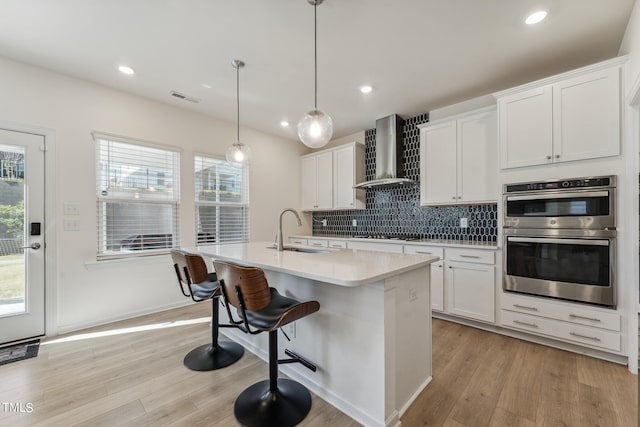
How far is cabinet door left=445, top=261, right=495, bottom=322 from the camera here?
9.20 ft

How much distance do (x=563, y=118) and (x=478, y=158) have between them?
840mm

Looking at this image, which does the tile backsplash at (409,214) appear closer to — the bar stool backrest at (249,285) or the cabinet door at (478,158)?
the cabinet door at (478,158)

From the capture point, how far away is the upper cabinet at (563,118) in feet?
7.23

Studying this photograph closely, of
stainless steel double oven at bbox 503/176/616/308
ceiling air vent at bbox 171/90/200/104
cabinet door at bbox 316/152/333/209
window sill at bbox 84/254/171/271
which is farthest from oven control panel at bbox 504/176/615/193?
window sill at bbox 84/254/171/271

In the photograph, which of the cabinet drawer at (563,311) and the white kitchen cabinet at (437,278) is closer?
the cabinet drawer at (563,311)

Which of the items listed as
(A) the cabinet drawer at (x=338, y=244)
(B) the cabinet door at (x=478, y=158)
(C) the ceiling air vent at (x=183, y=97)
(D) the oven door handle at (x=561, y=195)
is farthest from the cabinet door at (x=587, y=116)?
(C) the ceiling air vent at (x=183, y=97)

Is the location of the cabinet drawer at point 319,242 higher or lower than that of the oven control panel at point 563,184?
lower

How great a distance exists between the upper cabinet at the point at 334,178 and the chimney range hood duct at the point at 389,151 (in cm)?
43

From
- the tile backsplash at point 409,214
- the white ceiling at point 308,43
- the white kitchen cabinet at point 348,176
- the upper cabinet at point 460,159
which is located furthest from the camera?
the white kitchen cabinet at point 348,176

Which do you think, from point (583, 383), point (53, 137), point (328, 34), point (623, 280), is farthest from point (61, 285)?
point (623, 280)

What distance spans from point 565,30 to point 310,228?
14.6ft

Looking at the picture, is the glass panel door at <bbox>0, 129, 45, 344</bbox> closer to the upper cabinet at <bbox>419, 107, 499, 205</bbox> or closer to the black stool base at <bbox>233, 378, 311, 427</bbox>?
the black stool base at <bbox>233, 378, 311, 427</bbox>

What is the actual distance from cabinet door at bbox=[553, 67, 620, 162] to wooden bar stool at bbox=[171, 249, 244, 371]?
10.7 feet

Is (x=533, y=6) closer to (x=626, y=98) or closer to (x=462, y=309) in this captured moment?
(x=626, y=98)
